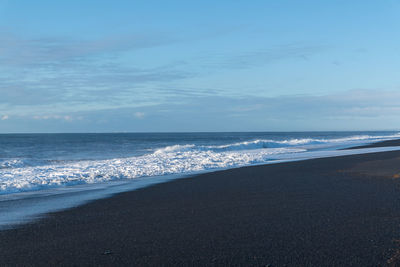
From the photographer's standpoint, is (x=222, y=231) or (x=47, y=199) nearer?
(x=222, y=231)

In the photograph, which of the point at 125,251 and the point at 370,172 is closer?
the point at 125,251

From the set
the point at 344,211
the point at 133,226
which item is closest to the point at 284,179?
the point at 344,211

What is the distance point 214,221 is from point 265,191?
12.2 feet

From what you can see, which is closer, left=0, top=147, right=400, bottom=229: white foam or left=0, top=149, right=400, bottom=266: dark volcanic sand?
left=0, top=149, right=400, bottom=266: dark volcanic sand

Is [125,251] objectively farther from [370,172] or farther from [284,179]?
[370,172]

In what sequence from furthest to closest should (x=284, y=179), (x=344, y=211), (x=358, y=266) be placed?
(x=284, y=179), (x=344, y=211), (x=358, y=266)

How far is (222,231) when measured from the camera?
608cm

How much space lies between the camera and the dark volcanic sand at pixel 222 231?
4859mm

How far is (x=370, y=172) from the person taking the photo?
1384cm

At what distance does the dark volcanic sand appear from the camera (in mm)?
4859

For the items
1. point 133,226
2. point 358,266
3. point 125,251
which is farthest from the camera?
point 133,226

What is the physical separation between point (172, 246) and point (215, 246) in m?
0.59

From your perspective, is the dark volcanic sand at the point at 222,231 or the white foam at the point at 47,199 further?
the white foam at the point at 47,199

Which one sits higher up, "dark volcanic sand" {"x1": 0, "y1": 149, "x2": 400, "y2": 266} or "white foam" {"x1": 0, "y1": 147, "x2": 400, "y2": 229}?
"dark volcanic sand" {"x1": 0, "y1": 149, "x2": 400, "y2": 266}
